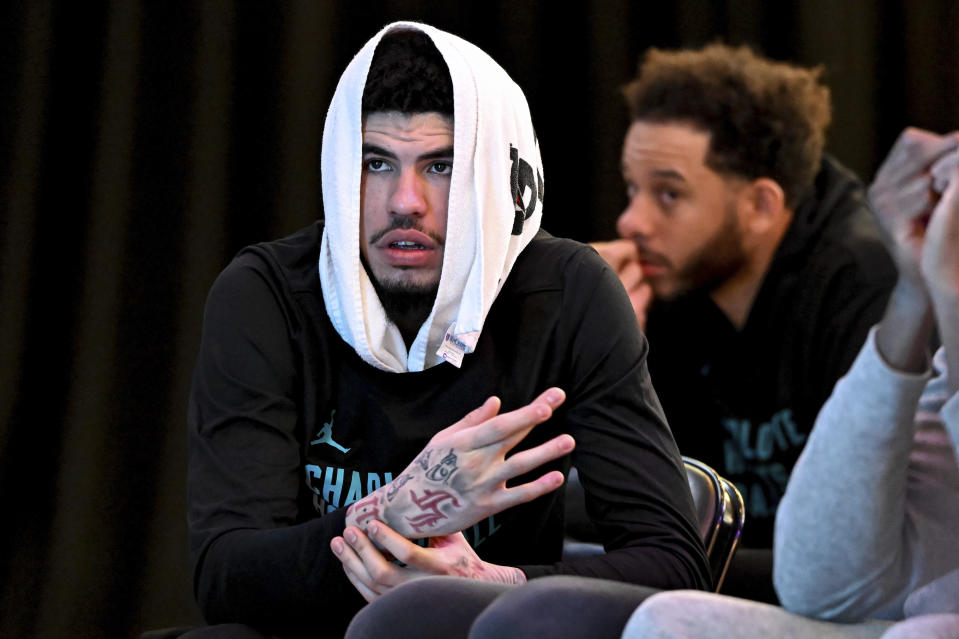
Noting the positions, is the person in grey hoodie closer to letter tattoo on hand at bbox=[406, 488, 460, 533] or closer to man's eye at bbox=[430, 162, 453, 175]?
letter tattoo on hand at bbox=[406, 488, 460, 533]

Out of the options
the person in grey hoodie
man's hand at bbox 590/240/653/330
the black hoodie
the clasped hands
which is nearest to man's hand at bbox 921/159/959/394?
the person in grey hoodie

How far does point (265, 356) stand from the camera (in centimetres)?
149

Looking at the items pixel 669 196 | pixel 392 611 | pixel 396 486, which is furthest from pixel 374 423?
pixel 669 196

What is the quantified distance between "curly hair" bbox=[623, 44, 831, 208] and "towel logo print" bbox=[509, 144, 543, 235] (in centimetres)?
134

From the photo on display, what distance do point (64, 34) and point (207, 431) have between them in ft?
5.32

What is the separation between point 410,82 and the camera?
60.0 inches

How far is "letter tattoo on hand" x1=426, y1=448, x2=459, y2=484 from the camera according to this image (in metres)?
1.28

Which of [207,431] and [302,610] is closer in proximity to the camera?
[302,610]

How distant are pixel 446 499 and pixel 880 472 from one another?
474 mm

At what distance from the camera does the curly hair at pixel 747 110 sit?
9.36ft

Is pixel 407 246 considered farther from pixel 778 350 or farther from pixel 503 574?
pixel 778 350

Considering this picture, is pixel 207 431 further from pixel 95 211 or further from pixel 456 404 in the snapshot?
pixel 95 211

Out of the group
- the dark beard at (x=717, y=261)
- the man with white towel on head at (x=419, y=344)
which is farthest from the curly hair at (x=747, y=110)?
the man with white towel on head at (x=419, y=344)

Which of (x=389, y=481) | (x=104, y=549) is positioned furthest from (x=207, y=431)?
(x=104, y=549)
